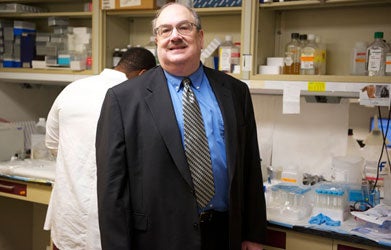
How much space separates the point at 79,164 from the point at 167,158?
2.13 feet

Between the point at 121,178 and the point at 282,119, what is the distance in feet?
4.33

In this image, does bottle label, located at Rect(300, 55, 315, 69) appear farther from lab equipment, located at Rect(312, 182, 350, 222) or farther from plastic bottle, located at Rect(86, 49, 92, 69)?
plastic bottle, located at Rect(86, 49, 92, 69)

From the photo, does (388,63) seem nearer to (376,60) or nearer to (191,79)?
(376,60)

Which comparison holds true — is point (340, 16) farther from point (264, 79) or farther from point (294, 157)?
point (294, 157)

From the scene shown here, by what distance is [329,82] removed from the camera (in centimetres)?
193

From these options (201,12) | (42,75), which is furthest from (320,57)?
(42,75)

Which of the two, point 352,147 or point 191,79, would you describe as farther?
point 352,147

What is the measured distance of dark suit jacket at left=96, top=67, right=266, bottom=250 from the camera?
4.38 ft

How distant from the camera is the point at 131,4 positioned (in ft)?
7.96

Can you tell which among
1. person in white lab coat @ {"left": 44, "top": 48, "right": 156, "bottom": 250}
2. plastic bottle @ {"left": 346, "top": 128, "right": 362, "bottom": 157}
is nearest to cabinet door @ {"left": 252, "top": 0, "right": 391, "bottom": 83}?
plastic bottle @ {"left": 346, "top": 128, "right": 362, "bottom": 157}

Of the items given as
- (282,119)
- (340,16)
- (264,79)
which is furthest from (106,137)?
(340,16)

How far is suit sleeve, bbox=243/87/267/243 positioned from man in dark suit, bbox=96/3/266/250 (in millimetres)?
59

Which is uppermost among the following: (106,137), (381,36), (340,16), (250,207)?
(340,16)

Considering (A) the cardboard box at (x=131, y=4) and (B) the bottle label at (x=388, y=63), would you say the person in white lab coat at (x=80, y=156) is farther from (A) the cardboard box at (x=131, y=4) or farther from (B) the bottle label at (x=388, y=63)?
(B) the bottle label at (x=388, y=63)
